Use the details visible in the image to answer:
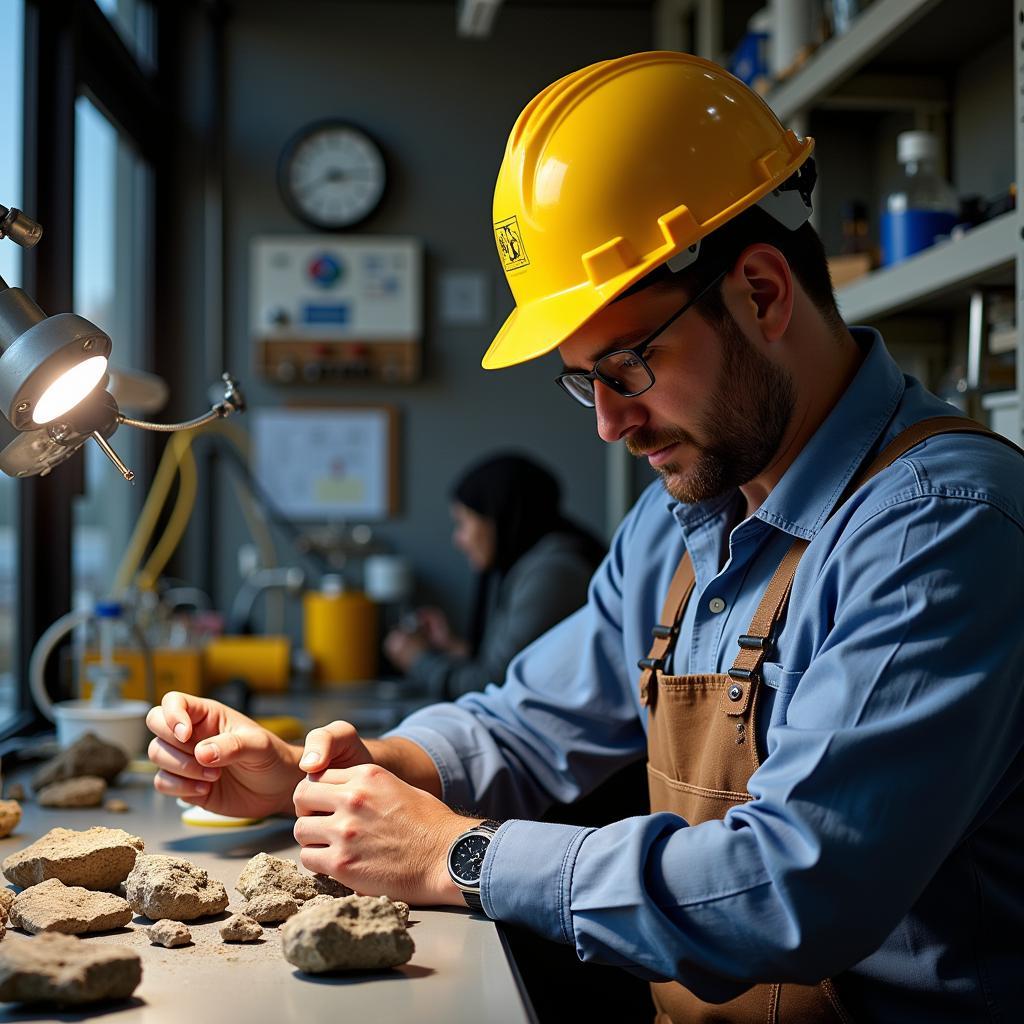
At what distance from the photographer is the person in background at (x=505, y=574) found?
2.96 metres

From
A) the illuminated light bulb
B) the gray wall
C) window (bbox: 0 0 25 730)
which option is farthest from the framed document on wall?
the illuminated light bulb

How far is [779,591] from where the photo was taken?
4.01 feet

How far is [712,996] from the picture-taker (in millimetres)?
1001

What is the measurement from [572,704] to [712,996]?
0.57 meters

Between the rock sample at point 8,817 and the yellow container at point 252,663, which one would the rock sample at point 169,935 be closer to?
the rock sample at point 8,817

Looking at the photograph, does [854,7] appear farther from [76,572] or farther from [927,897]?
[76,572]

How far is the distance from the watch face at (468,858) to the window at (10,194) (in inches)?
63.3

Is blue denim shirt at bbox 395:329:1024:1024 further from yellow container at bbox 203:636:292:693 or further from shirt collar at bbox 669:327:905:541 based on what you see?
yellow container at bbox 203:636:292:693

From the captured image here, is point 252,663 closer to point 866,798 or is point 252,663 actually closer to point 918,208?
point 918,208

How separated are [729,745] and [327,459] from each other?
2.89 metres

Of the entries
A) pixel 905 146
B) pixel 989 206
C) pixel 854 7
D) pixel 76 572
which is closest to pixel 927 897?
pixel 989 206

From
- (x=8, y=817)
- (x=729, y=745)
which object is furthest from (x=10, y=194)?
(x=729, y=745)

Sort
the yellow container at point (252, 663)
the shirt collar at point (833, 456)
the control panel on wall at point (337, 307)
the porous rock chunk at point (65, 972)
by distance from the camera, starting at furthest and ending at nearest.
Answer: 1. the control panel on wall at point (337, 307)
2. the yellow container at point (252, 663)
3. the shirt collar at point (833, 456)
4. the porous rock chunk at point (65, 972)

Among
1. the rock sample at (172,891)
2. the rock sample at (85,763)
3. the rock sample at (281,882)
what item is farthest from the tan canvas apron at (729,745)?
the rock sample at (85,763)
